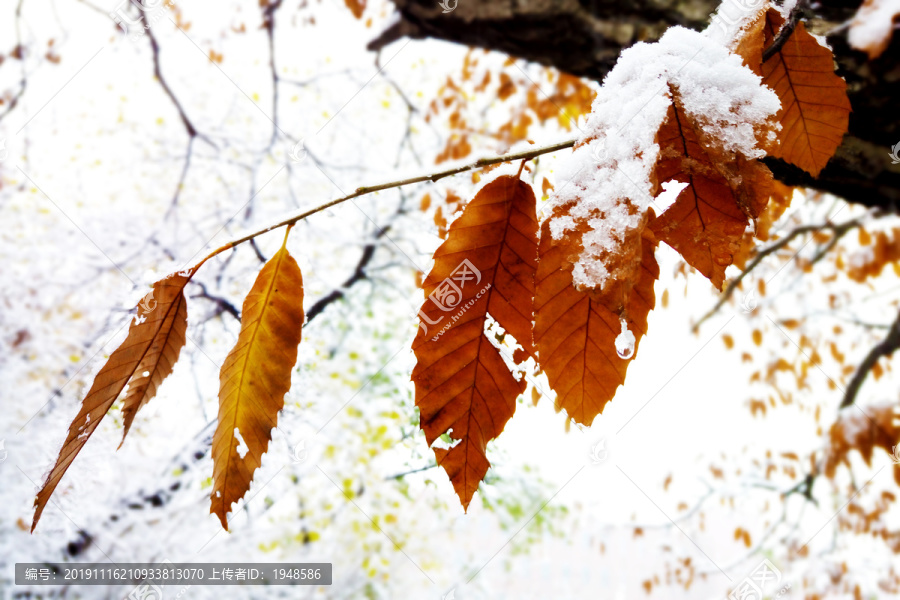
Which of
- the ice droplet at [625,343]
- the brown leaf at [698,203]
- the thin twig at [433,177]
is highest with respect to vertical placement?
the thin twig at [433,177]

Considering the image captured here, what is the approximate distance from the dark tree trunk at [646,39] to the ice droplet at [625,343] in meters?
0.39

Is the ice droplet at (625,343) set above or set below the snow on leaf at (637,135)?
below

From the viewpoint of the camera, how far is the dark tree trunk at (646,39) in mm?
764

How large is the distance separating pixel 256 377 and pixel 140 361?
0.07 m

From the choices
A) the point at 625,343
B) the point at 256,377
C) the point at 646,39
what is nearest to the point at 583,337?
the point at 625,343

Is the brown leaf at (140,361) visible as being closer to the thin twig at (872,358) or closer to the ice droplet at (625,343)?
the ice droplet at (625,343)

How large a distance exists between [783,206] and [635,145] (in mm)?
679

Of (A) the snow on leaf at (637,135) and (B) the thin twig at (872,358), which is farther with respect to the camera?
(B) the thin twig at (872,358)

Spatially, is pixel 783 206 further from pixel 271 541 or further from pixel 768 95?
pixel 271 541

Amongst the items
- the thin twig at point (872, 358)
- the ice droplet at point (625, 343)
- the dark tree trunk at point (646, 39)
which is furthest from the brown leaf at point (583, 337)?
the thin twig at point (872, 358)

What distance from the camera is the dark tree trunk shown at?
764mm

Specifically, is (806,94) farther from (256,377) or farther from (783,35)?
(256,377)

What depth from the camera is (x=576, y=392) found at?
0.25 metres

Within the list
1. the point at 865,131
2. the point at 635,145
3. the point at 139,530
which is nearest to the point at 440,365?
the point at 635,145
